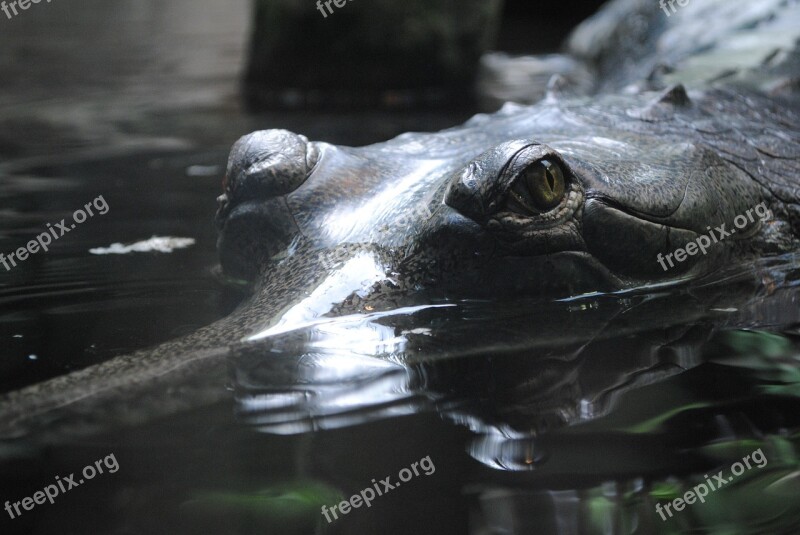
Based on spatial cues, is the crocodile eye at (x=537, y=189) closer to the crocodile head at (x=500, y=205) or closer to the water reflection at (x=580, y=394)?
the crocodile head at (x=500, y=205)

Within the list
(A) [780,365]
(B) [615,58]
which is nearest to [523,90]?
(B) [615,58]

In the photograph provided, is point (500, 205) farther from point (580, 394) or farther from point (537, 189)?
point (580, 394)

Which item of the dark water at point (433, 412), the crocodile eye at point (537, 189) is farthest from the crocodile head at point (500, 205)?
the dark water at point (433, 412)

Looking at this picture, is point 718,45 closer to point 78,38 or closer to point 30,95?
point 30,95

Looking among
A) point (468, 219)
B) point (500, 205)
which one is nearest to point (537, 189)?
point (500, 205)

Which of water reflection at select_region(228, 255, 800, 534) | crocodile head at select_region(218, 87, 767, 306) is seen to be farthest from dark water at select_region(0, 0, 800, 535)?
crocodile head at select_region(218, 87, 767, 306)
